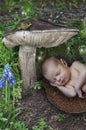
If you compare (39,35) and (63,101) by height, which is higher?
(39,35)

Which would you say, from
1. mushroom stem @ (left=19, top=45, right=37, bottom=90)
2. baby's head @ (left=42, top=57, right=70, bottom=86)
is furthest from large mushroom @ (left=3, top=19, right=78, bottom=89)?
baby's head @ (left=42, top=57, right=70, bottom=86)

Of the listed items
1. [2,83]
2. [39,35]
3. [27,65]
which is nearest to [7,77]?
[2,83]

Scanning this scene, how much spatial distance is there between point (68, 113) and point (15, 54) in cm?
87

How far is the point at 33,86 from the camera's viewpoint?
5.38 meters

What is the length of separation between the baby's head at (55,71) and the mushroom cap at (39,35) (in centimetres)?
27

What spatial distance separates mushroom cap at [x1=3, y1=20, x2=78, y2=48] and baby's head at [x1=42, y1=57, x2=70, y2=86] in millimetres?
275

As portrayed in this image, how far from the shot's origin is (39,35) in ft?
15.4

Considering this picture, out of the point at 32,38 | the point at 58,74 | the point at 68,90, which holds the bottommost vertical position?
the point at 68,90

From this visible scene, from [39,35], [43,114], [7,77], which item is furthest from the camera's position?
[43,114]

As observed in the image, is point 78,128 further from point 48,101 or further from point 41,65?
point 41,65

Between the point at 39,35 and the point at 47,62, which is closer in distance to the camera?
the point at 39,35

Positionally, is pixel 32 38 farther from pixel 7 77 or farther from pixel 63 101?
pixel 63 101

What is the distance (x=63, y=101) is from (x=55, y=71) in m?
0.30

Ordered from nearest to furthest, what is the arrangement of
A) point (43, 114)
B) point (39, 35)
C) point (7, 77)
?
point (39, 35) → point (7, 77) → point (43, 114)
